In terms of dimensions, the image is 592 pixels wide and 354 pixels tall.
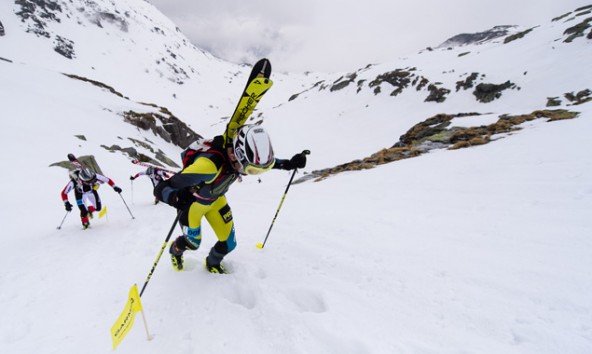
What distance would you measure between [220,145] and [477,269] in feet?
14.4

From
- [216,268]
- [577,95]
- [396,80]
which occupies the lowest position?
[216,268]

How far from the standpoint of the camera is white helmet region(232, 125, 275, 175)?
4.15 meters

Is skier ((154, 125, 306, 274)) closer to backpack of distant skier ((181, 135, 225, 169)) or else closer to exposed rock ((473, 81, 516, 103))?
backpack of distant skier ((181, 135, 225, 169))

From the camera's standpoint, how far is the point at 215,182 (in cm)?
475

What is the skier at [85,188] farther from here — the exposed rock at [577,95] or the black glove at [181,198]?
the exposed rock at [577,95]

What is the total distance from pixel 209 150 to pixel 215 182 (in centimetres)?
56

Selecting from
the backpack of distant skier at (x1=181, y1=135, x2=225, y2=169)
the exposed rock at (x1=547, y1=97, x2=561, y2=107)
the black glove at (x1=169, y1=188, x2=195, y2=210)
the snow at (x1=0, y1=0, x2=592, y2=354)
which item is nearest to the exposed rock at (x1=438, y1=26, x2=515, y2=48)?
the exposed rock at (x1=547, y1=97, x2=561, y2=107)

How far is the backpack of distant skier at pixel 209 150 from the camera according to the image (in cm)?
462

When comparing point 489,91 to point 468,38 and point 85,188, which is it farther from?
point 468,38

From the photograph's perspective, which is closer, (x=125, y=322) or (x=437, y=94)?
(x=125, y=322)

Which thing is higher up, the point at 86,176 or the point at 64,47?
the point at 64,47

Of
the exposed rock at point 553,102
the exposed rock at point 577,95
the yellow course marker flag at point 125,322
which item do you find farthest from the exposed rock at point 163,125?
the exposed rock at point 577,95

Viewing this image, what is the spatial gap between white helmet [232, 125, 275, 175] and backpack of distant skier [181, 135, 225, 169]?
454 mm

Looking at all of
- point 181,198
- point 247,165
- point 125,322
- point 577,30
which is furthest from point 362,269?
point 577,30
